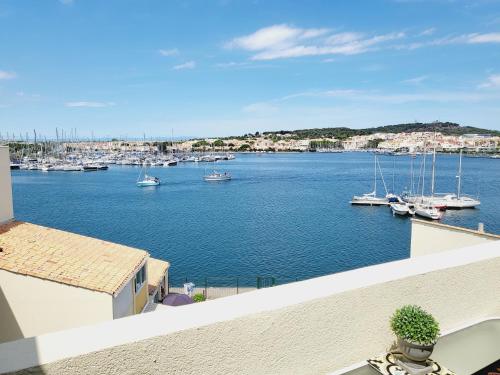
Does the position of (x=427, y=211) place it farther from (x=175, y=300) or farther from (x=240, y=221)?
(x=175, y=300)

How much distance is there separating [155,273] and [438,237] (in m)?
10.7

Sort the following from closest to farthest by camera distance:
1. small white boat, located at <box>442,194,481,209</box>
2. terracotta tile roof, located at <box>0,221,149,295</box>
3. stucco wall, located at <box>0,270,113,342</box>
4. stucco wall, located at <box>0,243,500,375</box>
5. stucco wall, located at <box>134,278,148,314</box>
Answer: stucco wall, located at <box>0,243,500,375</box>
stucco wall, located at <box>0,270,113,342</box>
terracotta tile roof, located at <box>0,221,149,295</box>
stucco wall, located at <box>134,278,148,314</box>
small white boat, located at <box>442,194,481,209</box>

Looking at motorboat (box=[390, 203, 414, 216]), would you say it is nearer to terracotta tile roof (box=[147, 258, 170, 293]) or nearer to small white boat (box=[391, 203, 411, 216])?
small white boat (box=[391, 203, 411, 216])

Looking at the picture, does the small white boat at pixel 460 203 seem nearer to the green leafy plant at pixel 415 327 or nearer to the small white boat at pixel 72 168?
the green leafy plant at pixel 415 327

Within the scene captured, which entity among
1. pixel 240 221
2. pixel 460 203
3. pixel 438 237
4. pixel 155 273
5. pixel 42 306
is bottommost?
pixel 240 221

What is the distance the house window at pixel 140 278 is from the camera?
35.9 ft

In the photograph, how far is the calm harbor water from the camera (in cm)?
3438

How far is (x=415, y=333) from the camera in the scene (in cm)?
324

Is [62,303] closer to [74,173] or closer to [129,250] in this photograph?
[129,250]

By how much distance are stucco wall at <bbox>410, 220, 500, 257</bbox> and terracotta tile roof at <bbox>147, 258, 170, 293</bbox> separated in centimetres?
909

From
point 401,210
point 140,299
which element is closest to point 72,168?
point 401,210

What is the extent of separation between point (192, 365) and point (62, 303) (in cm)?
684

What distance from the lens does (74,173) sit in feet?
365

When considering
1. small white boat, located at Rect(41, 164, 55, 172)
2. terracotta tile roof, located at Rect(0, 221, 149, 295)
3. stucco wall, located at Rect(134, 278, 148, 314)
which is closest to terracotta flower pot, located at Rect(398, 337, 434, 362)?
terracotta tile roof, located at Rect(0, 221, 149, 295)
